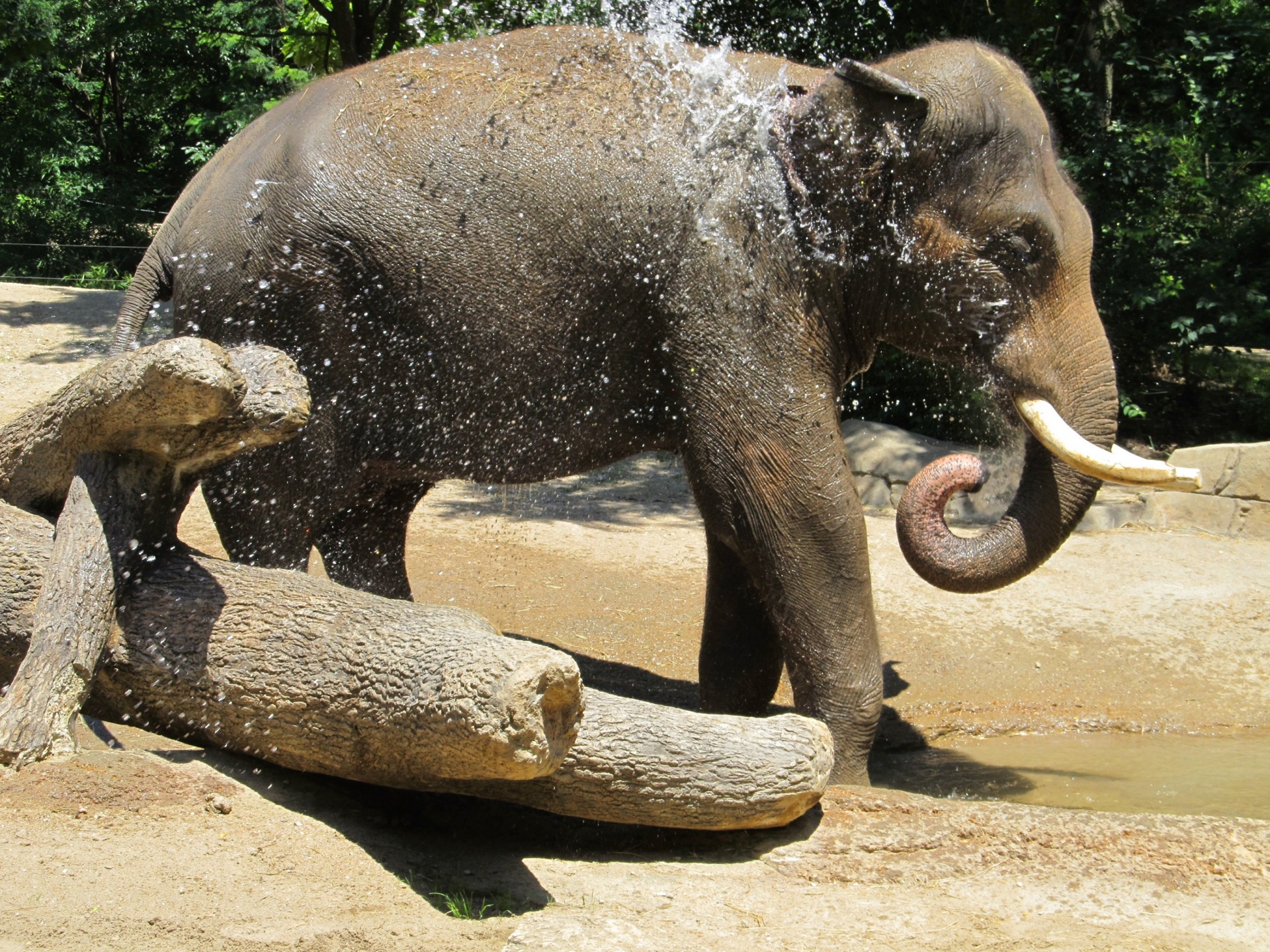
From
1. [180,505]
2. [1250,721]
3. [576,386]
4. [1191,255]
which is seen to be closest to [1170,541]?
[1250,721]

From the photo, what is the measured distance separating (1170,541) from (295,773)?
645cm

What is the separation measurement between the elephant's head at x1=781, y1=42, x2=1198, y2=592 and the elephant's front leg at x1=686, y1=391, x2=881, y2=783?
34 cm

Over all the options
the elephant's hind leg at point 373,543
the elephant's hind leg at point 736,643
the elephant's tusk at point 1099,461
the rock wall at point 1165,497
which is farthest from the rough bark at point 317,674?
the rock wall at point 1165,497

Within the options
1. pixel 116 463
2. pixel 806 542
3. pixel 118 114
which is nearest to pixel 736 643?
pixel 806 542

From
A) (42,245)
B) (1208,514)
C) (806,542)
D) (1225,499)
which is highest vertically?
(42,245)

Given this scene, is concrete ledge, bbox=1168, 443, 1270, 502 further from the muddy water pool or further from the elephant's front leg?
the elephant's front leg

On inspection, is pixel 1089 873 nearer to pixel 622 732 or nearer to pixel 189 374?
pixel 622 732

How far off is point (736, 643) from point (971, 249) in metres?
1.72

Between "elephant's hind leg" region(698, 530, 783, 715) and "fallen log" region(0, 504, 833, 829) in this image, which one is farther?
"elephant's hind leg" region(698, 530, 783, 715)

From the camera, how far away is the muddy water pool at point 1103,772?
4.75 m

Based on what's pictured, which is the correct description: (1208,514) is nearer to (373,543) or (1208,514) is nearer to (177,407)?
(373,543)

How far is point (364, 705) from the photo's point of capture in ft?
Answer: 10.9

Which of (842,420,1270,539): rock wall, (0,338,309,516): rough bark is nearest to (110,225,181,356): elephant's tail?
(0,338,309,516): rough bark

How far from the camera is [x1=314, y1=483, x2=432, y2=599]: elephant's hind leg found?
17.5 ft
